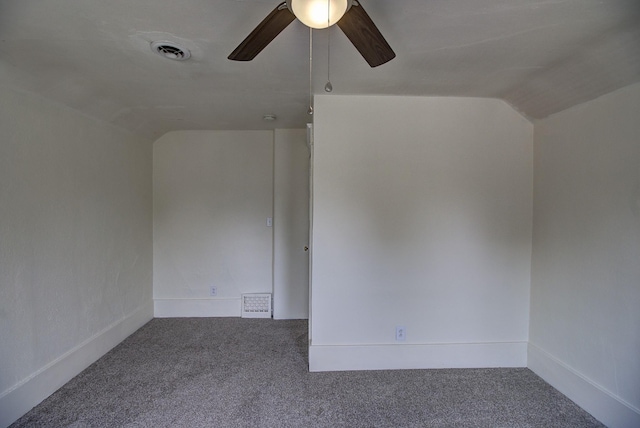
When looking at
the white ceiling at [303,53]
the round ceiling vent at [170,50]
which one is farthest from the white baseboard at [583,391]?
the round ceiling vent at [170,50]

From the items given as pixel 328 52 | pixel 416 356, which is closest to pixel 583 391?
pixel 416 356

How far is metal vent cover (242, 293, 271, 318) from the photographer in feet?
12.0

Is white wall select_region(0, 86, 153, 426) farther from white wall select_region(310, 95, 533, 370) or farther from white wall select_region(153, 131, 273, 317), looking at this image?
white wall select_region(310, 95, 533, 370)

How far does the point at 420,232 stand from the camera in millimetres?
2516

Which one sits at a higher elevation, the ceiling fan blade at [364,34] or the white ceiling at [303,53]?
the white ceiling at [303,53]

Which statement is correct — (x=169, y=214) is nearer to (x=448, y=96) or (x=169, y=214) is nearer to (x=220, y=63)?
(x=220, y=63)

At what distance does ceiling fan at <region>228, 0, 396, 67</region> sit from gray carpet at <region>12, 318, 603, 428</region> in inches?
79.8

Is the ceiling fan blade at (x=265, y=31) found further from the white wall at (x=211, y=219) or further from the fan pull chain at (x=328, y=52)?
the white wall at (x=211, y=219)

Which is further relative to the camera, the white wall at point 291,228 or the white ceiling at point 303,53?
the white wall at point 291,228

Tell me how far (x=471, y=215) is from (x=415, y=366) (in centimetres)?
129

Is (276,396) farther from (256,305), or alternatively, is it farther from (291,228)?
(291,228)

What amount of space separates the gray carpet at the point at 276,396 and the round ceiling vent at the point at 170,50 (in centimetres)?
212

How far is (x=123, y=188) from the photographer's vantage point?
3.08 meters

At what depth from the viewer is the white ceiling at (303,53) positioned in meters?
1.35
